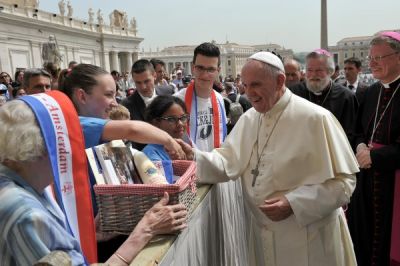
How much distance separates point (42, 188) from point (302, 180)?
158 centimetres

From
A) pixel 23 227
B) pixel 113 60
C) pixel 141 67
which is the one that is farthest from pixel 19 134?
pixel 113 60

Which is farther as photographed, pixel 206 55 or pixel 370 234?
pixel 206 55

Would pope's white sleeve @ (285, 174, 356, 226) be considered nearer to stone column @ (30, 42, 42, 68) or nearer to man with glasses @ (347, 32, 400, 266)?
man with glasses @ (347, 32, 400, 266)

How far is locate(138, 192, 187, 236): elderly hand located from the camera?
1538 millimetres

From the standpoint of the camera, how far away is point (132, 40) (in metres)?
58.2

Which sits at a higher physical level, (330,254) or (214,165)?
Result: (214,165)

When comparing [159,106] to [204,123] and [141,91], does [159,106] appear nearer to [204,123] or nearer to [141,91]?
[204,123]

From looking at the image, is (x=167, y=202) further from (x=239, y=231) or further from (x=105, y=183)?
(x=239, y=231)

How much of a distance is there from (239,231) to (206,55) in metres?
1.80

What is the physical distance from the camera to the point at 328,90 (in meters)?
4.31

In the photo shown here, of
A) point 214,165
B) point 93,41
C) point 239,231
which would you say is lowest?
point 239,231

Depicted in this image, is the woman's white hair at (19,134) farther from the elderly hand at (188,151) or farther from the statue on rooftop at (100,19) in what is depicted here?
the statue on rooftop at (100,19)

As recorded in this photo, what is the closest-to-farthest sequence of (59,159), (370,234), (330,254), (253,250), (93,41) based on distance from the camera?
1. (59,159)
2. (330,254)
3. (253,250)
4. (370,234)
5. (93,41)

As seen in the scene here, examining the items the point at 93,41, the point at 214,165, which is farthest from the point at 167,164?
the point at 93,41
